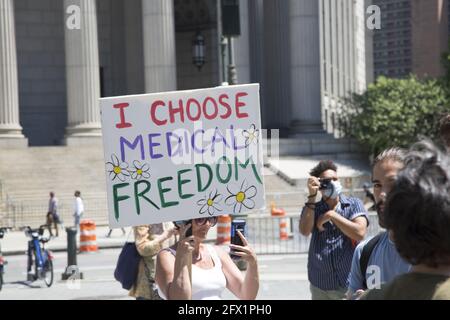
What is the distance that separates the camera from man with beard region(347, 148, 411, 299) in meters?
4.52

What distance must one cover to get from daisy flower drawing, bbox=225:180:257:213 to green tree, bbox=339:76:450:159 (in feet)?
115

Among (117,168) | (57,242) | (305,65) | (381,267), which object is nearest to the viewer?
(381,267)

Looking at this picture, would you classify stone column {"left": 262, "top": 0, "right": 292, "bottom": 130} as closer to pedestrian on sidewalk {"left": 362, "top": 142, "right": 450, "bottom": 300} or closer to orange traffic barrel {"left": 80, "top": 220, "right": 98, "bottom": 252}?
orange traffic barrel {"left": 80, "top": 220, "right": 98, "bottom": 252}

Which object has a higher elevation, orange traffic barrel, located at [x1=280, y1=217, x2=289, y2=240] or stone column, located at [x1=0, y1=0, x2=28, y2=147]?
stone column, located at [x1=0, y1=0, x2=28, y2=147]

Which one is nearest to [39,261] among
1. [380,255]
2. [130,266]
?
[130,266]

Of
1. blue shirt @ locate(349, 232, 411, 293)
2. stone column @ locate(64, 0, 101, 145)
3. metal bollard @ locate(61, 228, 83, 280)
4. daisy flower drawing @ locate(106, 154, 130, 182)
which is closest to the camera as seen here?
blue shirt @ locate(349, 232, 411, 293)

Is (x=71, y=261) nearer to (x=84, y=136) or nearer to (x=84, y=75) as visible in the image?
(x=84, y=136)

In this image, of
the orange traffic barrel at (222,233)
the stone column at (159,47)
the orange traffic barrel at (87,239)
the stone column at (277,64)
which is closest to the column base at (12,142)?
the stone column at (159,47)

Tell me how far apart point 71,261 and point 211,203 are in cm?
1197

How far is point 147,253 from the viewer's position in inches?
301

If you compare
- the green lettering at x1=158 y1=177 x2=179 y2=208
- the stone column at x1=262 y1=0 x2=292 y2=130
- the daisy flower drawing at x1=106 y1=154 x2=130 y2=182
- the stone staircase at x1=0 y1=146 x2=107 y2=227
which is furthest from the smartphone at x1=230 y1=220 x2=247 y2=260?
the stone column at x1=262 y1=0 x2=292 y2=130

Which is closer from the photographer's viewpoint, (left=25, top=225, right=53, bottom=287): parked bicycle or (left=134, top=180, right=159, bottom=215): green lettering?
(left=134, top=180, right=159, bottom=215): green lettering

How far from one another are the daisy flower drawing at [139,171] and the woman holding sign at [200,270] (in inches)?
14.5

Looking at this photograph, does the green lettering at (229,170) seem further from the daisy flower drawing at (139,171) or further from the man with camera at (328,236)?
the man with camera at (328,236)
